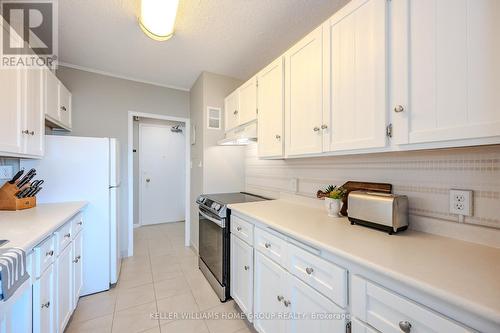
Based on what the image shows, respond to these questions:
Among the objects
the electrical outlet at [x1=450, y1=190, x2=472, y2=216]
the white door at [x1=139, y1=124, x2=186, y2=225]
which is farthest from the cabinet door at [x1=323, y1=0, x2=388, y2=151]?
the white door at [x1=139, y1=124, x2=186, y2=225]

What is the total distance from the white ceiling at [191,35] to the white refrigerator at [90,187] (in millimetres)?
982

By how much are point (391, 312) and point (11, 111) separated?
229cm

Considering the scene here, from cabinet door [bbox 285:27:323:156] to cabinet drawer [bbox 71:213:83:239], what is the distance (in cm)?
180

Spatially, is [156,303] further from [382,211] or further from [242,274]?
[382,211]

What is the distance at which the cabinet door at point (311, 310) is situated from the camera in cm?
88

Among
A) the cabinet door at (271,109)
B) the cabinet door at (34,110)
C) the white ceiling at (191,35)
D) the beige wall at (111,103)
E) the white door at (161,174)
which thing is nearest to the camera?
the cabinet door at (34,110)

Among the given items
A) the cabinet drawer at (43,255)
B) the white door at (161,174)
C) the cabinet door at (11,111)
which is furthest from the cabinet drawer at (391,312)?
the white door at (161,174)

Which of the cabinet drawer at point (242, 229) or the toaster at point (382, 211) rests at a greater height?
the toaster at point (382, 211)

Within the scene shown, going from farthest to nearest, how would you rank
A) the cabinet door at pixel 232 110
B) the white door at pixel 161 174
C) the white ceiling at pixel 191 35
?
the white door at pixel 161 174 < the cabinet door at pixel 232 110 < the white ceiling at pixel 191 35

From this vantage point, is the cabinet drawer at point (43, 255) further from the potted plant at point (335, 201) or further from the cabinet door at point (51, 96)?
the potted plant at point (335, 201)

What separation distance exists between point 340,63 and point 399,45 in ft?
1.02

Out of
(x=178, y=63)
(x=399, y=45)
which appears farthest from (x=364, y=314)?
(x=178, y=63)

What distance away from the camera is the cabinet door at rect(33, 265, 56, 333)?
107cm

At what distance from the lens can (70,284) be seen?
1.56m
